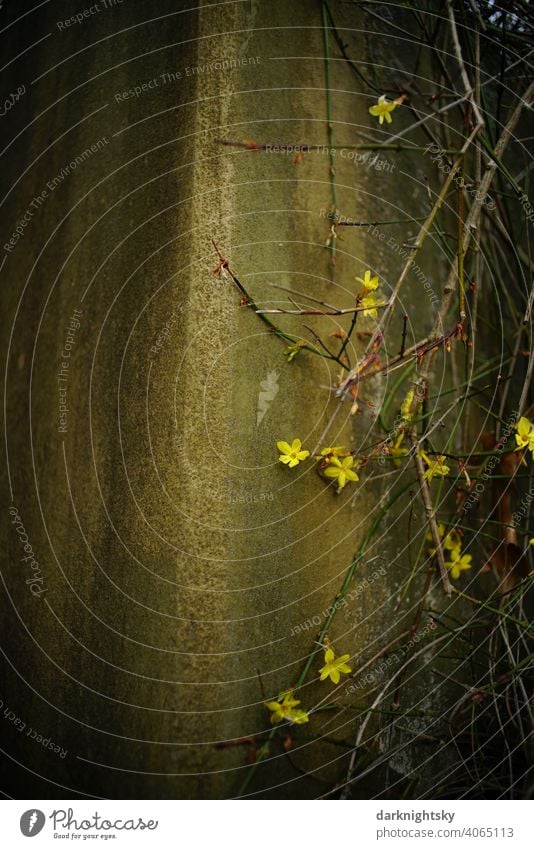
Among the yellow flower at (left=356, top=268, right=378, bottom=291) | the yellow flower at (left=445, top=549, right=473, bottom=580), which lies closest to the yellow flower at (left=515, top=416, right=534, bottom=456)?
the yellow flower at (left=445, top=549, right=473, bottom=580)

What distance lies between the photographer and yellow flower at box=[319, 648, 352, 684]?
107cm

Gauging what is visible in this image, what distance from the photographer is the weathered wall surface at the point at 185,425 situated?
41.7 inches

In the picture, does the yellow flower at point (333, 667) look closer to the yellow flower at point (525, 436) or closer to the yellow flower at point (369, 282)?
the yellow flower at point (525, 436)

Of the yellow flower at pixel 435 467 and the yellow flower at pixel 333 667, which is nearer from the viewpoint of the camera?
the yellow flower at pixel 333 667

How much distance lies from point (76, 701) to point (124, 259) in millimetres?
790

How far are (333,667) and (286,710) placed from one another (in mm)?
103

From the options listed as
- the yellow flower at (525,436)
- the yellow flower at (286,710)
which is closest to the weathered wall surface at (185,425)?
the yellow flower at (286,710)

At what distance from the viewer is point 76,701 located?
3.72 ft

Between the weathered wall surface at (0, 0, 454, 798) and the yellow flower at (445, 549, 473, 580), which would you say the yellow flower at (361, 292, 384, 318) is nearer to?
the weathered wall surface at (0, 0, 454, 798)

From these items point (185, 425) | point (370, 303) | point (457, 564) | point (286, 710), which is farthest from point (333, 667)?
point (370, 303)

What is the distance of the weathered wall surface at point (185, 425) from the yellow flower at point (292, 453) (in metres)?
0.03

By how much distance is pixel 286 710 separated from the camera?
1.06 metres

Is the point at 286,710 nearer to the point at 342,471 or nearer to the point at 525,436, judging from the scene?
the point at 342,471
